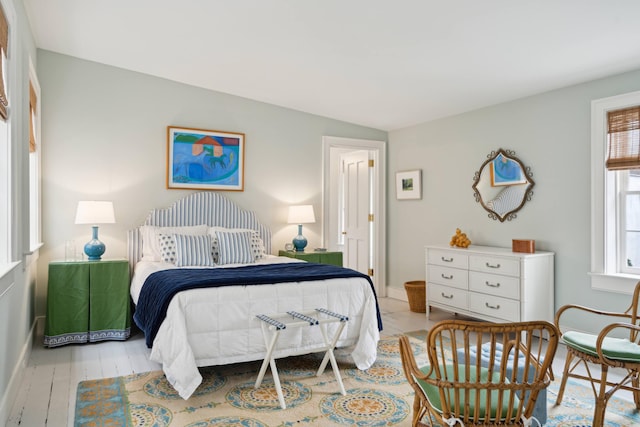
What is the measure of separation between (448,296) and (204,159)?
3047 millimetres

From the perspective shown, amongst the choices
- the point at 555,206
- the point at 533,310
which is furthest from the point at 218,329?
the point at 555,206

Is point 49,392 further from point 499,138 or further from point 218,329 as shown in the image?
point 499,138

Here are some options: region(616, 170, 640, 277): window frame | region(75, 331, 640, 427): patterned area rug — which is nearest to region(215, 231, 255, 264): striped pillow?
region(75, 331, 640, 427): patterned area rug

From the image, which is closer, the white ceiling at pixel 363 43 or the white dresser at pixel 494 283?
the white ceiling at pixel 363 43

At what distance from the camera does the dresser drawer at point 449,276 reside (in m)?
4.58

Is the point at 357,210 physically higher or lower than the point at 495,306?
higher

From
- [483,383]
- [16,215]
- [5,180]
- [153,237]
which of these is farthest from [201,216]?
[483,383]

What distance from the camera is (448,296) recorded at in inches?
188

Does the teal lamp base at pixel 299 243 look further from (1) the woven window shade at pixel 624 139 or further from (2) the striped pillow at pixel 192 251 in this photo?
(1) the woven window shade at pixel 624 139

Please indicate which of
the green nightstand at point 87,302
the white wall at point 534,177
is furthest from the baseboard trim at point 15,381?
the white wall at point 534,177

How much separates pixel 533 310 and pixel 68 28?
470cm

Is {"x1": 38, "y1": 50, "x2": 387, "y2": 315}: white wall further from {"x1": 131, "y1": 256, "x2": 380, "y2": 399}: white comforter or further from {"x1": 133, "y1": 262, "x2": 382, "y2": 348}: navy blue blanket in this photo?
{"x1": 131, "y1": 256, "x2": 380, "y2": 399}: white comforter

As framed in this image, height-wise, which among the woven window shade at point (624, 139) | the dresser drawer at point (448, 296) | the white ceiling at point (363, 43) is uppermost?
the white ceiling at point (363, 43)

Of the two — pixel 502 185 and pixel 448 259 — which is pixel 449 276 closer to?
pixel 448 259
